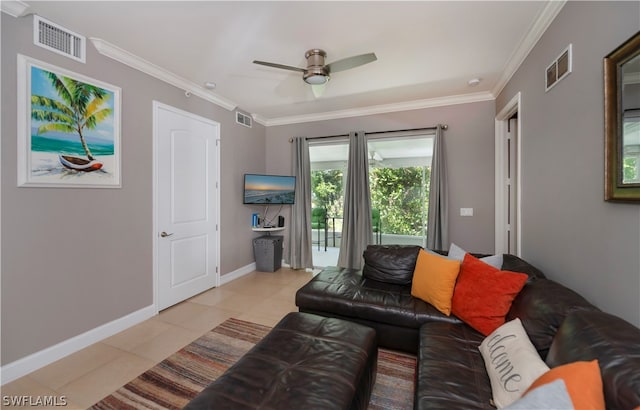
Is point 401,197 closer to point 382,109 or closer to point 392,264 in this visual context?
point 382,109

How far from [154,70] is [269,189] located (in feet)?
7.32

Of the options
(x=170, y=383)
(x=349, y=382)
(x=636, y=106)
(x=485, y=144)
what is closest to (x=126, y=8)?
(x=170, y=383)

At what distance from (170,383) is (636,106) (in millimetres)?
3162

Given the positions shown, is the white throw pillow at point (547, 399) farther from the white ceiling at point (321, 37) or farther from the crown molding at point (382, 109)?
the crown molding at point (382, 109)

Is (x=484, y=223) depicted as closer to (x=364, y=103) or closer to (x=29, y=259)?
(x=364, y=103)

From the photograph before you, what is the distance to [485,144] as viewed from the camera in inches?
143

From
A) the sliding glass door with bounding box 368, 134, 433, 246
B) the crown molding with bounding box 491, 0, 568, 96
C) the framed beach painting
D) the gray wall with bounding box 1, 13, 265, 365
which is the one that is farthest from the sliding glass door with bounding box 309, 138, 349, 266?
the framed beach painting

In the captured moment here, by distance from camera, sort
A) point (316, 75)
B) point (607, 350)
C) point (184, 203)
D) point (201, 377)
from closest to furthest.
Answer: point (607, 350) → point (201, 377) → point (316, 75) → point (184, 203)

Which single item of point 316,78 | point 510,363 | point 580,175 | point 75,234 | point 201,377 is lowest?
point 201,377

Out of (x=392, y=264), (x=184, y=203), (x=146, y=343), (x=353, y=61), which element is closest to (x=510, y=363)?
(x=392, y=264)

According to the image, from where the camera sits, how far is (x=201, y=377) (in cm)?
194

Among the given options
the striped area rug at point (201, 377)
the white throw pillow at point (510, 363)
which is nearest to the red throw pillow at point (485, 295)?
the white throw pillow at point (510, 363)

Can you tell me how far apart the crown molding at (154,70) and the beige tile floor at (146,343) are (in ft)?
8.92

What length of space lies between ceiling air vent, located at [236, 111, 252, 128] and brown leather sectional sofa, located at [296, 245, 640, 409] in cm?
297
